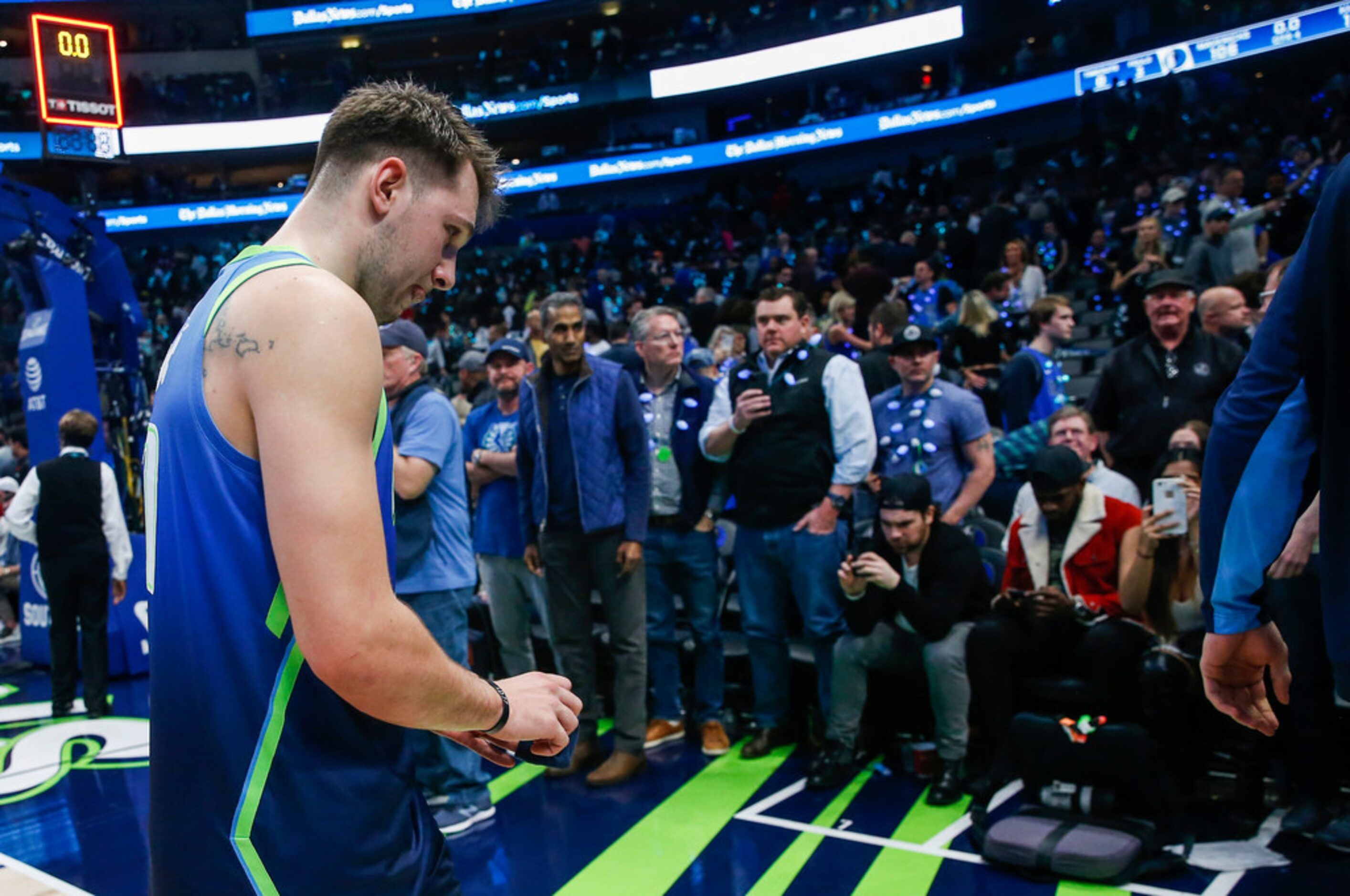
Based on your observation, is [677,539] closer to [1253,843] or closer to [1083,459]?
[1083,459]

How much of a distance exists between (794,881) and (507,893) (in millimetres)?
1007

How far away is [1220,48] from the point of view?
1688 centimetres

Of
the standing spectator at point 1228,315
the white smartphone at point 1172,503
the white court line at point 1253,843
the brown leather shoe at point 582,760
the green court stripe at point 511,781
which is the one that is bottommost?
the white court line at point 1253,843

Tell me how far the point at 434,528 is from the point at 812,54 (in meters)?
21.4

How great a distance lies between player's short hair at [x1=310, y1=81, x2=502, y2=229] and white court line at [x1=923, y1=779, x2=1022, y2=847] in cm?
343

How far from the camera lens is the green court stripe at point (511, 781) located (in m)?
4.88

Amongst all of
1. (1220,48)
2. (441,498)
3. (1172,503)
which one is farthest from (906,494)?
(1220,48)

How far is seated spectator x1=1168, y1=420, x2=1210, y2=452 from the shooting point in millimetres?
4559

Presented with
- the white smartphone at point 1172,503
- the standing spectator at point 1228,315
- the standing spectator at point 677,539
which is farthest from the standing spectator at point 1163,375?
the standing spectator at point 677,539

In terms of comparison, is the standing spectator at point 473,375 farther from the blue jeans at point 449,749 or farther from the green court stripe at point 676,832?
the green court stripe at point 676,832

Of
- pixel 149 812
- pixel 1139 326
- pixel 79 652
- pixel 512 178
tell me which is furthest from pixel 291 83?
Answer: pixel 149 812

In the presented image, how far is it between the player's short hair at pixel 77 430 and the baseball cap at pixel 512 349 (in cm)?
269

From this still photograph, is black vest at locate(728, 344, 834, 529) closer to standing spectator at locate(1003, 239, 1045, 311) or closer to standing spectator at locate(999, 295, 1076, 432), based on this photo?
standing spectator at locate(999, 295, 1076, 432)

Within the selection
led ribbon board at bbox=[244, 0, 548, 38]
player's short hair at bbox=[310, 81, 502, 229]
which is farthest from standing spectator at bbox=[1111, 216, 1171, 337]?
led ribbon board at bbox=[244, 0, 548, 38]
